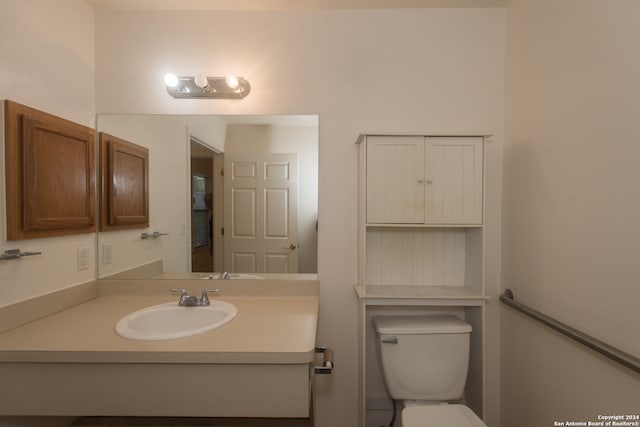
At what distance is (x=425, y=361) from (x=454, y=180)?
0.90 metres

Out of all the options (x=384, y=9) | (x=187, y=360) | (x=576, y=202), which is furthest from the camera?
(x=384, y=9)

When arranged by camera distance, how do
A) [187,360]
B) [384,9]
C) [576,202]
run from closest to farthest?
[187,360]
[576,202]
[384,9]

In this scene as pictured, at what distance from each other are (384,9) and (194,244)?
5.56 feet

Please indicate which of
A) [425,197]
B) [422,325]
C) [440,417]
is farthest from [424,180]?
[440,417]

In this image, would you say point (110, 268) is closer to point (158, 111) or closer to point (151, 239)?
point (151, 239)

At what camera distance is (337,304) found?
1547 mm

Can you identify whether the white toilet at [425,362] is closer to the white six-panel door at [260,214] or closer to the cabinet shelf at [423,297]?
the cabinet shelf at [423,297]

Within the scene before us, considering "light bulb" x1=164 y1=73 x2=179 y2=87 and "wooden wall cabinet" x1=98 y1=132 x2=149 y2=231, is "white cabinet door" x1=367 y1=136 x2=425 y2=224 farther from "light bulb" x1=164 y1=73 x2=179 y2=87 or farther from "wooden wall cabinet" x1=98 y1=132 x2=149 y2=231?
"wooden wall cabinet" x1=98 y1=132 x2=149 y2=231

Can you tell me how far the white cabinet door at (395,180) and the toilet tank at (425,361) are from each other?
0.56 meters

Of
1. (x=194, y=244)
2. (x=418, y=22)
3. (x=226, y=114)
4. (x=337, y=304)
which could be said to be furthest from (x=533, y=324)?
(x=226, y=114)

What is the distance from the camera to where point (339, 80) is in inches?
60.1

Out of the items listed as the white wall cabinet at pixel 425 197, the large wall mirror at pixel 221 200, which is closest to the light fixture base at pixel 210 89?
the large wall mirror at pixel 221 200

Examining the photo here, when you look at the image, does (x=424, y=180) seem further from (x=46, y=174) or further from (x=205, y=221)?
(x=46, y=174)

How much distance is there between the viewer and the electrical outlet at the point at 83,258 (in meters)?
1.41
